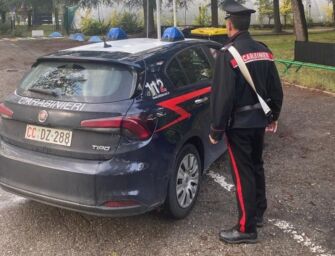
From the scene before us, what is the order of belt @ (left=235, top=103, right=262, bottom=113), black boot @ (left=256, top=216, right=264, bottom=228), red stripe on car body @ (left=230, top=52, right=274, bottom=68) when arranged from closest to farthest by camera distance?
red stripe on car body @ (left=230, top=52, right=274, bottom=68) → belt @ (left=235, top=103, right=262, bottom=113) → black boot @ (left=256, top=216, right=264, bottom=228)

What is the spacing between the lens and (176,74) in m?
4.58

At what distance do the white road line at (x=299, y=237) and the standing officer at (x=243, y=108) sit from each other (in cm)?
34

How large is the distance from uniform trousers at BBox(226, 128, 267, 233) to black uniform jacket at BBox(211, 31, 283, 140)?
10 centimetres

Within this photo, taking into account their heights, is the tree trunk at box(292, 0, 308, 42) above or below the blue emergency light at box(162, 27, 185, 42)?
above

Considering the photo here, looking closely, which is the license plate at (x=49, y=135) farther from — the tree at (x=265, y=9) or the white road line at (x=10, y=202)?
the tree at (x=265, y=9)

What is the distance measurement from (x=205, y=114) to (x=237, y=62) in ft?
4.13

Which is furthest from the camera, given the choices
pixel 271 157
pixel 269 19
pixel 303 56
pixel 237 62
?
pixel 269 19

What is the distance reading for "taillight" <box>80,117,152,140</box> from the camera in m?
3.74

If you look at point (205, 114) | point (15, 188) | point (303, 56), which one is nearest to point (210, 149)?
point (205, 114)

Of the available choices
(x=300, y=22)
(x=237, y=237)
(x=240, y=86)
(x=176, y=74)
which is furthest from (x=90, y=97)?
(x=300, y=22)

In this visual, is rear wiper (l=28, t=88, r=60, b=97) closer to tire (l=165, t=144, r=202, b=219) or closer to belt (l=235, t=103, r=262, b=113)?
tire (l=165, t=144, r=202, b=219)

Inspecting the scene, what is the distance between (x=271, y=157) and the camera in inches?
246

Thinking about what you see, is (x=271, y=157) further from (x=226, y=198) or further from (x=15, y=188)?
(x=15, y=188)

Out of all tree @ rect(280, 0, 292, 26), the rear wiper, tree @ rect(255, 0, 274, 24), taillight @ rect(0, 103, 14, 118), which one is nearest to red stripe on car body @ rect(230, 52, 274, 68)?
the rear wiper
